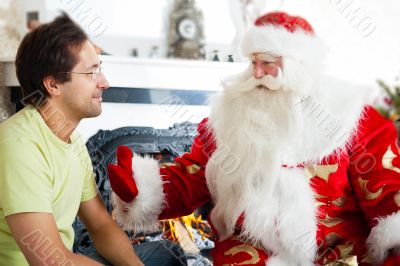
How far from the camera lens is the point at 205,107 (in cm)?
296

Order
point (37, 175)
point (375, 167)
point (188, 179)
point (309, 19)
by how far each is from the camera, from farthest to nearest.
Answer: point (309, 19)
point (188, 179)
point (375, 167)
point (37, 175)

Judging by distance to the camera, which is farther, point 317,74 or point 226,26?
point 226,26

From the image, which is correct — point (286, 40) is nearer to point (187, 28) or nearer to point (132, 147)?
point (132, 147)

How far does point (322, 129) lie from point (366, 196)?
0.87 feet

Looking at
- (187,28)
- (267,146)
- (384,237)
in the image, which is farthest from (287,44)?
(187,28)

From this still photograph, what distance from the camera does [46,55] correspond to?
1652mm

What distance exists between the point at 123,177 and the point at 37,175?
342mm

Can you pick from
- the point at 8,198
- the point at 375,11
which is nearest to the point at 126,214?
the point at 8,198

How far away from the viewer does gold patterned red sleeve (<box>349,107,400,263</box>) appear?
1.66 meters

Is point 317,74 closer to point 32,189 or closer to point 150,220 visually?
point 150,220

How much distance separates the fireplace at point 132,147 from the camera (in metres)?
2.59

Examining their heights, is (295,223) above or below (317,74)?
below

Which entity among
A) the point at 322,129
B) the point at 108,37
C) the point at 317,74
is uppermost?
the point at 108,37

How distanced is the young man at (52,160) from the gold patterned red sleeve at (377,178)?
2.52ft
